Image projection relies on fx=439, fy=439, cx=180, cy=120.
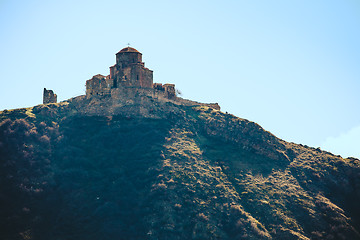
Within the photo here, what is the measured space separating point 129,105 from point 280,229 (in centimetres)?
4847

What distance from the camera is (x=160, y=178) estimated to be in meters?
93.9

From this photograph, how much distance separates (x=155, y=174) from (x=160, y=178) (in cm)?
192

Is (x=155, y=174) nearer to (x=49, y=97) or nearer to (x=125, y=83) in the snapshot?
(x=125, y=83)

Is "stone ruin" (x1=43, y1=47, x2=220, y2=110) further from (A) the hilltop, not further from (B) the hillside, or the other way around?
(B) the hillside

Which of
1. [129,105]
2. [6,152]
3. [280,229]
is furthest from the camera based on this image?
[129,105]

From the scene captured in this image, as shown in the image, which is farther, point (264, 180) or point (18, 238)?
point (264, 180)

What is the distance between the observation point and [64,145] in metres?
103

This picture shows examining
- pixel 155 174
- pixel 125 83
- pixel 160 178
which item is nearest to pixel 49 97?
pixel 125 83

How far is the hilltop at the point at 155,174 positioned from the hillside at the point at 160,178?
24 cm

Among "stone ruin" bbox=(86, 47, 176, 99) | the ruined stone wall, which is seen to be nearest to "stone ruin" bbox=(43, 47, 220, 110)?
"stone ruin" bbox=(86, 47, 176, 99)

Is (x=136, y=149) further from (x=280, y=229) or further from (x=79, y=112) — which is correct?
(x=280, y=229)

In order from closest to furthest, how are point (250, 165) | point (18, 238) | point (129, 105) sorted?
1. point (18, 238)
2. point (250, 165)
3. point (129, 105)

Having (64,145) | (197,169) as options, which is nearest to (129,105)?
(64,145)

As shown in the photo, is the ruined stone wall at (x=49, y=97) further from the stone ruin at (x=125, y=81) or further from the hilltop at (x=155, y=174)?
the stone ruin at (x=125, y=81)
